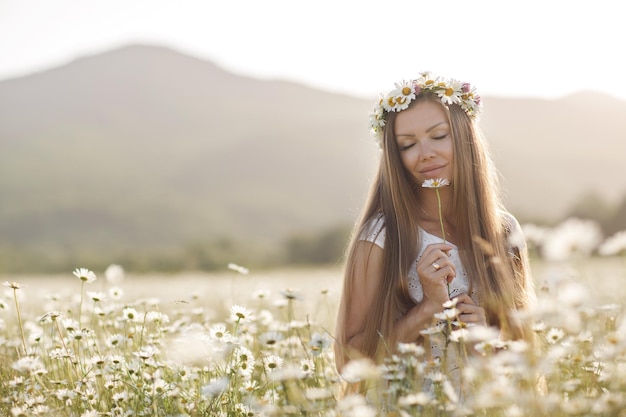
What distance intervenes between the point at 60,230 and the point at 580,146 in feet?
188

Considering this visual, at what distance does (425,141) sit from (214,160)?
9713 centimetres

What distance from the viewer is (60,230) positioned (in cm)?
6831

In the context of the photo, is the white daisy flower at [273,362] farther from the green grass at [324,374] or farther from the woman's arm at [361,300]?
the woman's arm at [361,300]

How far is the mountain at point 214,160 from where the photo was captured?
233ft

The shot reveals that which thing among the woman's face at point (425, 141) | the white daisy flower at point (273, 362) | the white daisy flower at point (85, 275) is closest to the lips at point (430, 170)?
the woman's face at point (425, 141)

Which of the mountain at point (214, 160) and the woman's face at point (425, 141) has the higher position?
the woman's face at point (425, 141)

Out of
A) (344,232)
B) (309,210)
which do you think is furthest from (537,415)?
(309,210)

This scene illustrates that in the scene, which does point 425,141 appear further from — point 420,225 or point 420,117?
point 420,225

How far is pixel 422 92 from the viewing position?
4164mm

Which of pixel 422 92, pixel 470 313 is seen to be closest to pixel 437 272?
pixel 470 313

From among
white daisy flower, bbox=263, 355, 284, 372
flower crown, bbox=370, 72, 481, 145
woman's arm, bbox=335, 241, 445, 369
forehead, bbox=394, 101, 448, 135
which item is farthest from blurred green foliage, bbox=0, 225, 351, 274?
white daisy flower, bbox=263, 355, 284, 372

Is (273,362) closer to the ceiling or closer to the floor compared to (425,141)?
closer to the floor

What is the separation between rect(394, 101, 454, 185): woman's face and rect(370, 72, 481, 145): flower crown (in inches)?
2.5

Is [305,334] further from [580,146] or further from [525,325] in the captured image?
[580,146]
